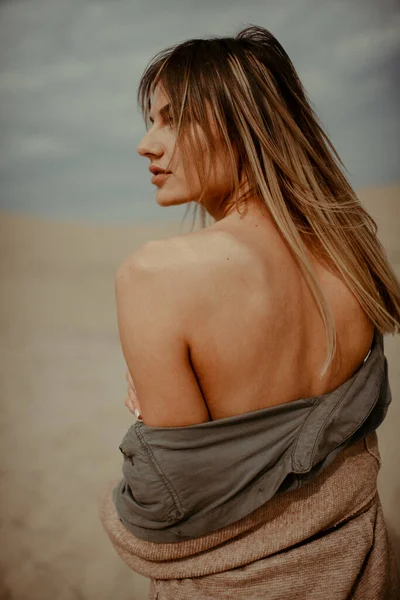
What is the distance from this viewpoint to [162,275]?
2.51 feet

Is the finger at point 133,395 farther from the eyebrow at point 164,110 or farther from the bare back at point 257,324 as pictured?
the eyebrow at point 164,110

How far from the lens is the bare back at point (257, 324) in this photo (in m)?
0.78

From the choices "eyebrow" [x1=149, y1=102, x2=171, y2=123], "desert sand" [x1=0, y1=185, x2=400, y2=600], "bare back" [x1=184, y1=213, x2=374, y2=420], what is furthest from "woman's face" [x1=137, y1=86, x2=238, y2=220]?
"desert sand" [x1=0, y1=185, x2=400, y2=600]

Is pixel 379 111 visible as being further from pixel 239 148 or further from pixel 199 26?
pixel 239 148

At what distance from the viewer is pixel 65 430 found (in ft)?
10.0

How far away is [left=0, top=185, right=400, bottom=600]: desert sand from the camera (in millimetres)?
2137

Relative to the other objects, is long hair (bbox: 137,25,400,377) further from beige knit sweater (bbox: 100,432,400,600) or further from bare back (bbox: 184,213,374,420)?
beige knit sweater (bbox: 100,432,400,600)

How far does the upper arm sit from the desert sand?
3.25ft

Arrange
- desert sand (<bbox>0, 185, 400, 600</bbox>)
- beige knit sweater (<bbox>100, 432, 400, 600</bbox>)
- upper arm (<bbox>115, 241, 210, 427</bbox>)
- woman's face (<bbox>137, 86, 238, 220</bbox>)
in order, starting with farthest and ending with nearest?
desert sand (<bbox>0, 185, 400, 600</bbox>), woman's face (<bbox>137, 86, 238, 220</bbox>), beige knit sweater (<bbox>100, 432, 400, 600</bbox>), upper arm (<bbox>115, 241, 210, 427</bbox>)

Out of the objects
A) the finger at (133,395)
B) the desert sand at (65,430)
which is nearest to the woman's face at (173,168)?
the finger at (133,395)

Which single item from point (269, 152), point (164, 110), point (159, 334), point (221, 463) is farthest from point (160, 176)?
point (221, 463)

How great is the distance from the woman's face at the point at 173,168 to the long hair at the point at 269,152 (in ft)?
0.05

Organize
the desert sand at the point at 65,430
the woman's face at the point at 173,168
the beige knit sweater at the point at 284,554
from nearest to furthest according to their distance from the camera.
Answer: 1. the beige knit sweater at the point at 284,554
2. the woman's face at the point at 173,168
3. the desert sand at the point at 65,430

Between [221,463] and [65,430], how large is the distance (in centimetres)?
245
